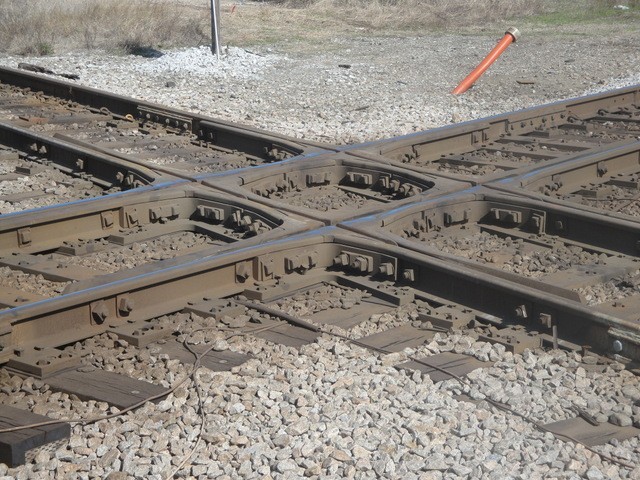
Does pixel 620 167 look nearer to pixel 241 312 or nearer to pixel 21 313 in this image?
pixel 241 312

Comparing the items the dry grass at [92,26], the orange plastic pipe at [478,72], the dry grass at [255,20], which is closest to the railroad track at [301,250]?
the orange plastic pipe at [478,72]

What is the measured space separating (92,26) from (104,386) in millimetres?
18165

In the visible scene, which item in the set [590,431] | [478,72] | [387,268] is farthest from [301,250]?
[478,72]

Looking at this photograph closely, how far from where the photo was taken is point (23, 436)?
478 cm

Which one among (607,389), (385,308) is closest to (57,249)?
(385,308)

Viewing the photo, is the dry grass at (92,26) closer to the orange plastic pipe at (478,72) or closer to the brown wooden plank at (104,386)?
the orange plastic pipe at (478,72)

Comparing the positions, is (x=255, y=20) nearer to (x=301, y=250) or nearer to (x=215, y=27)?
(x=215, y=27)

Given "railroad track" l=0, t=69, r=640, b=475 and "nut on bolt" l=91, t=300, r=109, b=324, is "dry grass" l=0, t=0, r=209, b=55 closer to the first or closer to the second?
"railroad track" l=0, t=69, r=640, b=475

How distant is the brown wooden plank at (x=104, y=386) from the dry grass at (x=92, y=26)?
1598 cm

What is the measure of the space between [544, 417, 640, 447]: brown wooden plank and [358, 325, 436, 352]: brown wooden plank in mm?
1254

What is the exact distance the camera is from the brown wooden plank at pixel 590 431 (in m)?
4.80

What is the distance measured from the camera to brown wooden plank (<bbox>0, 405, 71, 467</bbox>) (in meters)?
4.67

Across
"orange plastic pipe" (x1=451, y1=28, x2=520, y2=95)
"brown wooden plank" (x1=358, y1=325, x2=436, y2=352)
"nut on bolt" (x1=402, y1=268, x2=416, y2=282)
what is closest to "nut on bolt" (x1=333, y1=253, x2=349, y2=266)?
"nut on bolt" (x1=402, y1=268, x2=416, y2=282)

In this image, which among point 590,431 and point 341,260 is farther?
point 341,260
